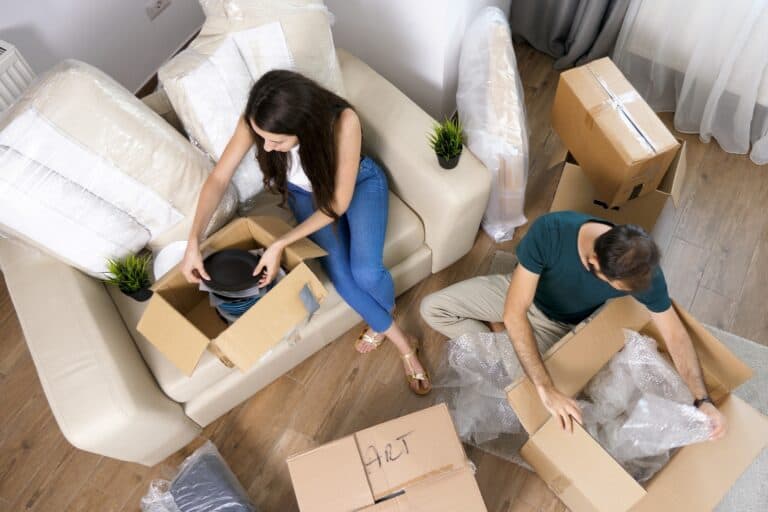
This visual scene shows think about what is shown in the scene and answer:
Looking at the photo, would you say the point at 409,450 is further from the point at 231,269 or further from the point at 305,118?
the point at 305,118

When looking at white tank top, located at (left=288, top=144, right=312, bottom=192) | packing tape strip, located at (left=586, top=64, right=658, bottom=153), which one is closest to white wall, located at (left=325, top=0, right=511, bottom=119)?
packing tape strip, located at (left=586, top=64, right=658, bottom=153)

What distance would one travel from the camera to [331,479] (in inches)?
48.4

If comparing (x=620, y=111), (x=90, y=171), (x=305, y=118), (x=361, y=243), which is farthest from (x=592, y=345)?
(x=90, y=171)

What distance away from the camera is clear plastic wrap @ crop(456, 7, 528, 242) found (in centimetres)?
166

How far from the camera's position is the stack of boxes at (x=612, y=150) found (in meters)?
1.56

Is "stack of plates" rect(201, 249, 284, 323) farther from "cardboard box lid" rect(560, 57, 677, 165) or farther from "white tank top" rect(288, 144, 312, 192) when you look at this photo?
"cardboard box lid" rect(560, 57, 677, 165)

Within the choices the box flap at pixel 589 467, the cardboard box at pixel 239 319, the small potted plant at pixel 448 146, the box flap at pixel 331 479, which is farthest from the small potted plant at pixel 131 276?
the box flap at pixel 589 467

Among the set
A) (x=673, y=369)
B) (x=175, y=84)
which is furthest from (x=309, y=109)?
(x=673, y=369)

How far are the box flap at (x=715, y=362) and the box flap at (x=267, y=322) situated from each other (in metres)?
0.86

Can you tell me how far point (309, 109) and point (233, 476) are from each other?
3.53 feet

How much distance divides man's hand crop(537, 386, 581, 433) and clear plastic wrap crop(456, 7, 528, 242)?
0.77m

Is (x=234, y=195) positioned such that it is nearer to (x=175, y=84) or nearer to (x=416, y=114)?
(x=175, y=84)

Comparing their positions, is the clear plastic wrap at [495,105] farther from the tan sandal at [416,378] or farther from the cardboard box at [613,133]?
the tan sandal at [416,378]

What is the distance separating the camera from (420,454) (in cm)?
125
